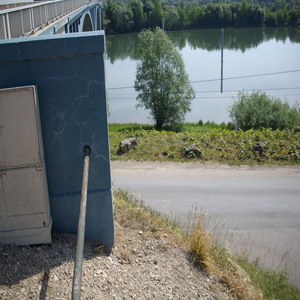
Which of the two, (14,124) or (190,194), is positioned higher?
(14,124)

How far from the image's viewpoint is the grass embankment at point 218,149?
13242mm

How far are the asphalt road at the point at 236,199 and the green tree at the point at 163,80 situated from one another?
17.3 m

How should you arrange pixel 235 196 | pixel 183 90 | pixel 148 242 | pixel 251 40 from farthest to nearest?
pixel 251 40, pixel 183 90, pixel 235 196, pixel 148 242

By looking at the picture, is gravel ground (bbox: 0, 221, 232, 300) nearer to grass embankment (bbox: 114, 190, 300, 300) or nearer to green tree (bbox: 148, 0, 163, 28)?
grass embankment (bbox: 114, 190, 300, 300)

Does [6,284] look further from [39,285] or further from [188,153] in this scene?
[188,153]

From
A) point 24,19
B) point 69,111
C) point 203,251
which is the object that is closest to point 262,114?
point 24,19

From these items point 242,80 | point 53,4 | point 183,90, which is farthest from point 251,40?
point 53,4

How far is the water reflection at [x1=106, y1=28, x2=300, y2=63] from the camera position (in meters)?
58.4

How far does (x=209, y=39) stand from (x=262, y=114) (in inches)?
1774

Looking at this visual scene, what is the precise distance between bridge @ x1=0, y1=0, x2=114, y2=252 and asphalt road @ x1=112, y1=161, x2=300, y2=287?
2259 millimetres

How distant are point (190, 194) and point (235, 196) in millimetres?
1084

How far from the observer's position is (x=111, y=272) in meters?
4.08

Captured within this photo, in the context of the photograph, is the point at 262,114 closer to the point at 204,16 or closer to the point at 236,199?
the point at 236,199

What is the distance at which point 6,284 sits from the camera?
142 inches
